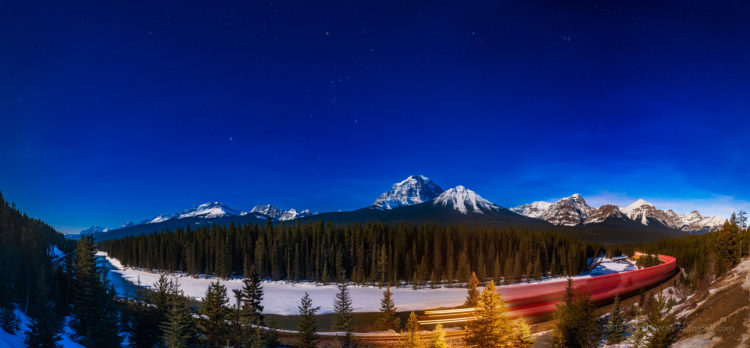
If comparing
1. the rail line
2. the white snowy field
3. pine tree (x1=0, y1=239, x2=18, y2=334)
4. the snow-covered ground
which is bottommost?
A: the white snowy field

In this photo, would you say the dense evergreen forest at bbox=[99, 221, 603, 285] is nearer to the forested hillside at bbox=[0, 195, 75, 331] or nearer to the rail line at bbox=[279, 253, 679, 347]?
the rail line at bbox=[279, 253, 679, 347]

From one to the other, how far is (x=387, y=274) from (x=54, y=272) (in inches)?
2862

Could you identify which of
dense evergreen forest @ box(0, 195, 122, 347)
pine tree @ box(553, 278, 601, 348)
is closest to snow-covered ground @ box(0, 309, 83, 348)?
dense evergreen forest @ box(0, 195, 122, 347)

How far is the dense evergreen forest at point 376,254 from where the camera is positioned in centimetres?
10688

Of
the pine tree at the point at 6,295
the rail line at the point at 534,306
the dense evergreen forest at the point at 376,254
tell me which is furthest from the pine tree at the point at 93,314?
the dense evergreen forest at the point at 376,254

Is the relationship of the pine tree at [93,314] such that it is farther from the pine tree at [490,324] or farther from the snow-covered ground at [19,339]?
the pine tree at [490,324]

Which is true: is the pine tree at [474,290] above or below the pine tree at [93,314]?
above

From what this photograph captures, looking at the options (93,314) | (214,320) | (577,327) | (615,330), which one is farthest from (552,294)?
(93,314)

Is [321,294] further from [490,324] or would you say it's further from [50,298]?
[490,324]

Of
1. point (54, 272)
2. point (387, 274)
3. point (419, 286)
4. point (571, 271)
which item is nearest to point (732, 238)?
point (571, 271)

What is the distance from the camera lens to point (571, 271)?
122500mm

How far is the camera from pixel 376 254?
10844 centimetres

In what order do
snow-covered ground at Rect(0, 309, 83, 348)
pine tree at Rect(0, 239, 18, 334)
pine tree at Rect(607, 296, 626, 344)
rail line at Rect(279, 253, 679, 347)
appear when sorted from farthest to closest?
1. rail line at Rect(279, 253, 679, 347)
2. pine tree at Rect(607, 296, 626, 344)
3. pine tree at Rect(0, 239, 18, 334)
4. snow-covered ground at Rect(0, 309, 83, 348)

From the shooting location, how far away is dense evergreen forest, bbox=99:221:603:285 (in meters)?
107
